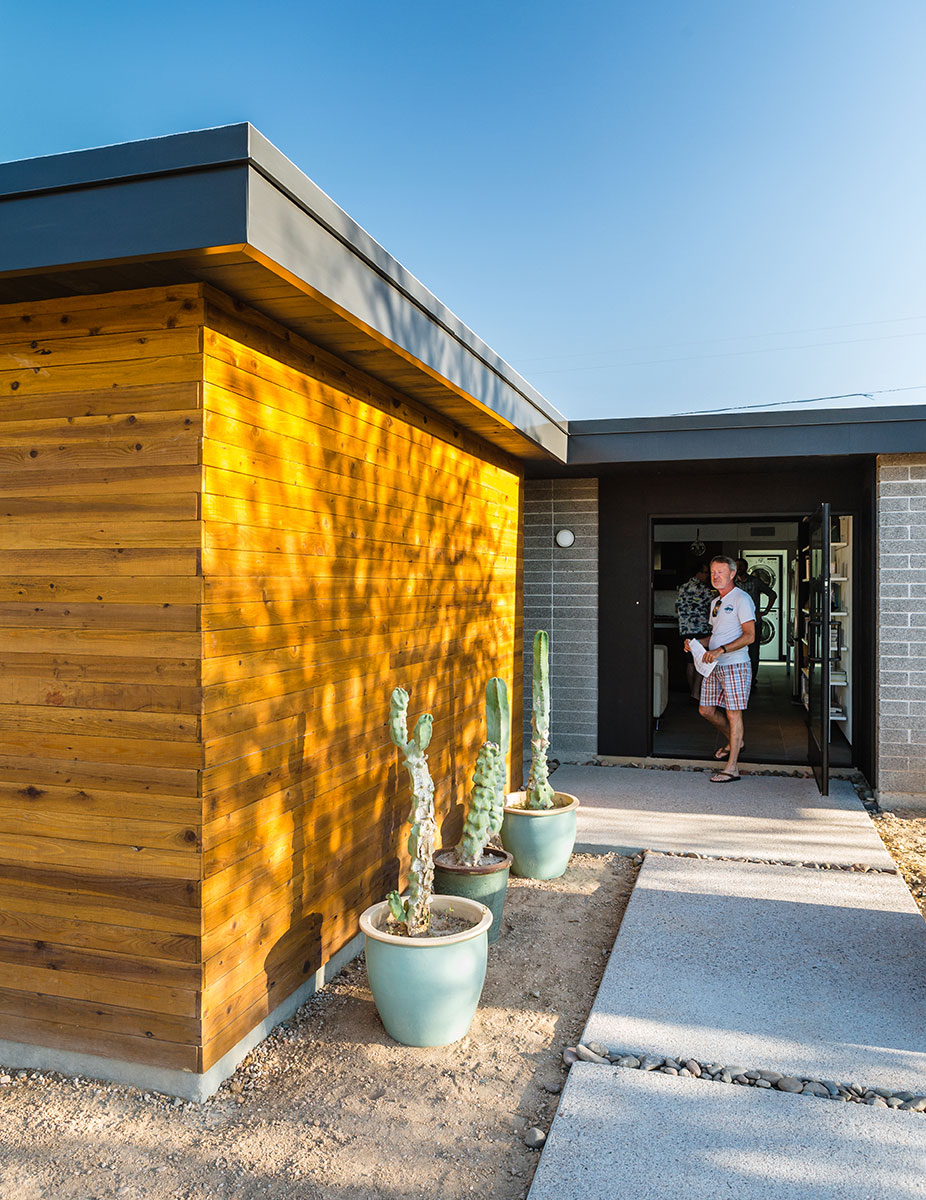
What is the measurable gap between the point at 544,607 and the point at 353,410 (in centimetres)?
405

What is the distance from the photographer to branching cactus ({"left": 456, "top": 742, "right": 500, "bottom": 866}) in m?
3.62

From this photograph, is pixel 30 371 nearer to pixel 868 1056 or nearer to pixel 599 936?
pixel 599 936

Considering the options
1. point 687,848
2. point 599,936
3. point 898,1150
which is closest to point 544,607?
point 687,848

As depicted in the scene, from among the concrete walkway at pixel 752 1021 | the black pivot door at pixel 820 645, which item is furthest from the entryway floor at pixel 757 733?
the concrete walkway at pixel 752 1021

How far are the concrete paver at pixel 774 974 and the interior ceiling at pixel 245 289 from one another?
7.89 feet

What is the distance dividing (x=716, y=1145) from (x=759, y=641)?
39.4 ft

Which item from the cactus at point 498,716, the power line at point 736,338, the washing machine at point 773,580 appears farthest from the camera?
the power line at point 736,338

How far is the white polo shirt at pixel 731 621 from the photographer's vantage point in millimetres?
6449

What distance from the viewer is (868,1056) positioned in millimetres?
2752

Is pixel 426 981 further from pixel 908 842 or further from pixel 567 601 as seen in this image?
pixel 567 601

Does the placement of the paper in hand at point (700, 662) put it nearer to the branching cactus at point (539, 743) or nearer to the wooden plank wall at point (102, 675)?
the branching cactus at point (539, 743)

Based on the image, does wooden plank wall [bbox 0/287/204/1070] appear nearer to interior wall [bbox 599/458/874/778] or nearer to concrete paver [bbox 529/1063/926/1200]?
concrete paver [bbox 529/1063/926/1200]

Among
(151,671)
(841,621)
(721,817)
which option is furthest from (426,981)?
(841,621)

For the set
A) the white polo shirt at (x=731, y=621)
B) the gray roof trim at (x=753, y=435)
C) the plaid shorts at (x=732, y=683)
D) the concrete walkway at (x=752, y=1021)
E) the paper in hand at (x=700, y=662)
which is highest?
the gray roof trim at (x=753, y=435)
